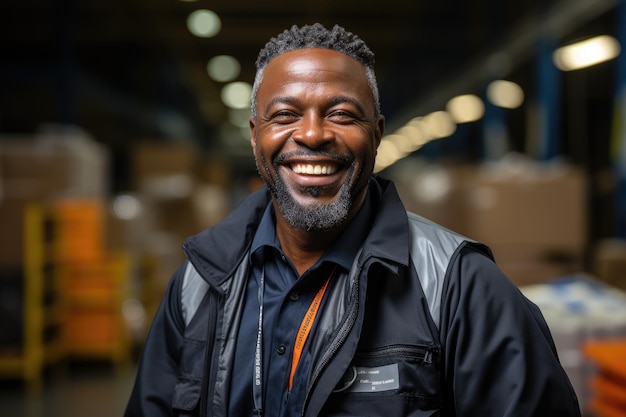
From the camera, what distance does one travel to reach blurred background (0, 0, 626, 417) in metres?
6.26

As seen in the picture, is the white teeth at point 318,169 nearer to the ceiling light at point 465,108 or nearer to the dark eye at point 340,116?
the dark eye at point 340,116

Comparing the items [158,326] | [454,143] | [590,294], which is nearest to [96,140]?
[454,143]

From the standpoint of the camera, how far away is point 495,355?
5.45ft

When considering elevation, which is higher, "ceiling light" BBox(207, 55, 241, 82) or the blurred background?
"ceiling light" BBox(207, 55, 241, 82)

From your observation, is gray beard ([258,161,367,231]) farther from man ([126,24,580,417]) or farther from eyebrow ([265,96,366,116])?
eyebrow ([265,96,366,116])

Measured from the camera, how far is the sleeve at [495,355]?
165cm

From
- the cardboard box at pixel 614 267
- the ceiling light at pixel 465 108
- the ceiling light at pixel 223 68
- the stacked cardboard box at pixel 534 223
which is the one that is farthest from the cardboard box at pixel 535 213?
the ceiling light at pixel 223 68

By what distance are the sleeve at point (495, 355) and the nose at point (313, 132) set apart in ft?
1.49

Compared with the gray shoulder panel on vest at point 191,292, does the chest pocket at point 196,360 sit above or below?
below

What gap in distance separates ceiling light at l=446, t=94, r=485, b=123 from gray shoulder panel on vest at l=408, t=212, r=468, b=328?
48.0 ft

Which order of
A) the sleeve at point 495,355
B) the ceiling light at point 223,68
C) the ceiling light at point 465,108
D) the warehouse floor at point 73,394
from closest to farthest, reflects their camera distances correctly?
1. the sleeve at point 495,355
2. the warehouse floor at point 73,394
3. the ceiling light at point 465,108
4. the ceiling light at point 223,68

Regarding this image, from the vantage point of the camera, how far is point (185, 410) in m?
1.89

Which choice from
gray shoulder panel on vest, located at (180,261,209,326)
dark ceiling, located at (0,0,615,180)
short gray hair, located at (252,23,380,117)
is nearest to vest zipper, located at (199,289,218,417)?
gray shoulder panel on vest, located at (180,261,209,326)

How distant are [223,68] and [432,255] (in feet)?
60.1
